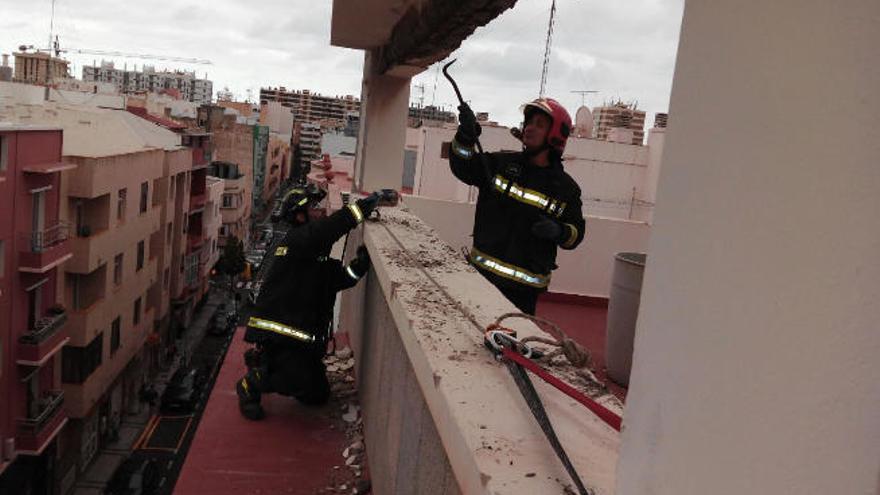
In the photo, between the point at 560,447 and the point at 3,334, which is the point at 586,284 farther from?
the point at 3,334

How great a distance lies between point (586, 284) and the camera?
27.0 ft

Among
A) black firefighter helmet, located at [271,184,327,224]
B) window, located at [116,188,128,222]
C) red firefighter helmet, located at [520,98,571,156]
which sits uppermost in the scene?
red firefighter helmet, located at [520,98,571,156]

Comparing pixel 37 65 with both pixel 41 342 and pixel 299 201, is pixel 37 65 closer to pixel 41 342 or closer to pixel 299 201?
pixel 41 342

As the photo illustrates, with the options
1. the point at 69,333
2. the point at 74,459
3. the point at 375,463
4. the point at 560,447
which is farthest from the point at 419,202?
the point at 74,459

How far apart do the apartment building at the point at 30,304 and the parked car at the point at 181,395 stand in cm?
626

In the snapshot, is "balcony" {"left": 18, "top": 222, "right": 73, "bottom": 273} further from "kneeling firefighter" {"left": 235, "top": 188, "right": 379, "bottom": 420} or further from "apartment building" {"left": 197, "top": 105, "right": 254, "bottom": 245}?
"apartment building" {"left": 197, "top": 105, "right": 254, "bottom": 245}

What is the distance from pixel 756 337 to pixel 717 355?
7 centimetres

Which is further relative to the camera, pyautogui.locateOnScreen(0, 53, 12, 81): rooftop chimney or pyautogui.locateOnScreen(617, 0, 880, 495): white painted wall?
pyautogui.locateOnScreen(0, 53, 12, 81): rooftop chimney

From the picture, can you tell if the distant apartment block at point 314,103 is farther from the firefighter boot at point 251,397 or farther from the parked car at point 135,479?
the firefighter boot at point 251,397

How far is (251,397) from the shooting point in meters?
4.26

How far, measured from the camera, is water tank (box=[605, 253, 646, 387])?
519 cm

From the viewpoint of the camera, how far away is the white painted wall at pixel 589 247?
26.6 ft

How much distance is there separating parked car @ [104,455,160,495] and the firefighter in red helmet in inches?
677

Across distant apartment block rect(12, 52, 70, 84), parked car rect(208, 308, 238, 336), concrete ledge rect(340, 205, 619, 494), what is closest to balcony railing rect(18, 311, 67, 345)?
concrete ledge rect(340, 205, 619, 494)
